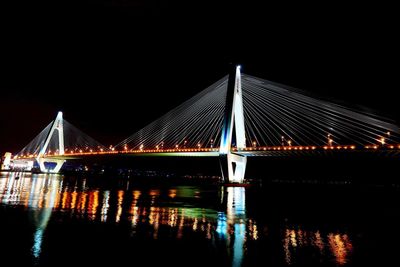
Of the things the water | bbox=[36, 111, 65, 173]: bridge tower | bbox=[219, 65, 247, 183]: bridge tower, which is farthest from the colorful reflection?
bbox=[36, 111, 65, 173]: bridge tower

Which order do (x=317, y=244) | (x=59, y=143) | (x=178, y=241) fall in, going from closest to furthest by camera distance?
(x=178, y=241)
(x=317, y=244)
(x=59, y=143)

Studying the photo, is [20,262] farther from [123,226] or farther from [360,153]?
[360,153]

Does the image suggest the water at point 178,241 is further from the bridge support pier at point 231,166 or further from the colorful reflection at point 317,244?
the bridge support pier at point 231,166

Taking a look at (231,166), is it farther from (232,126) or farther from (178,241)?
(178,241)

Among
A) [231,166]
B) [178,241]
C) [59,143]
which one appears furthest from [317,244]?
[59,143]

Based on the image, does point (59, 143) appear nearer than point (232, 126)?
No

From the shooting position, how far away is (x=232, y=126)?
1420 inches

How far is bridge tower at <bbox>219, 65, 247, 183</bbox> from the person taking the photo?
3497 centimetres

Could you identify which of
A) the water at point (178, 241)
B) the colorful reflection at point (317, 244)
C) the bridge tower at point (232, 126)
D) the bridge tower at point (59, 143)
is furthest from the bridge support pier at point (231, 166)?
the bridge tower at point (59, 143)

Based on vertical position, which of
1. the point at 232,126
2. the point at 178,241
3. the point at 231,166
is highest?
the point at 232,126

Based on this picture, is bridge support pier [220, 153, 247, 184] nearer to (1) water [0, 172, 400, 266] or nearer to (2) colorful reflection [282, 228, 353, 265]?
(1) water [0, 172, 400, 266]

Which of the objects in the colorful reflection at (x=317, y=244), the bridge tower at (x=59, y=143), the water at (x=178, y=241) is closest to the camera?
the water at (x=178, y=241)

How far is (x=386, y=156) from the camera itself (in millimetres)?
33531

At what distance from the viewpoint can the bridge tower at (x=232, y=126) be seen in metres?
35.0
